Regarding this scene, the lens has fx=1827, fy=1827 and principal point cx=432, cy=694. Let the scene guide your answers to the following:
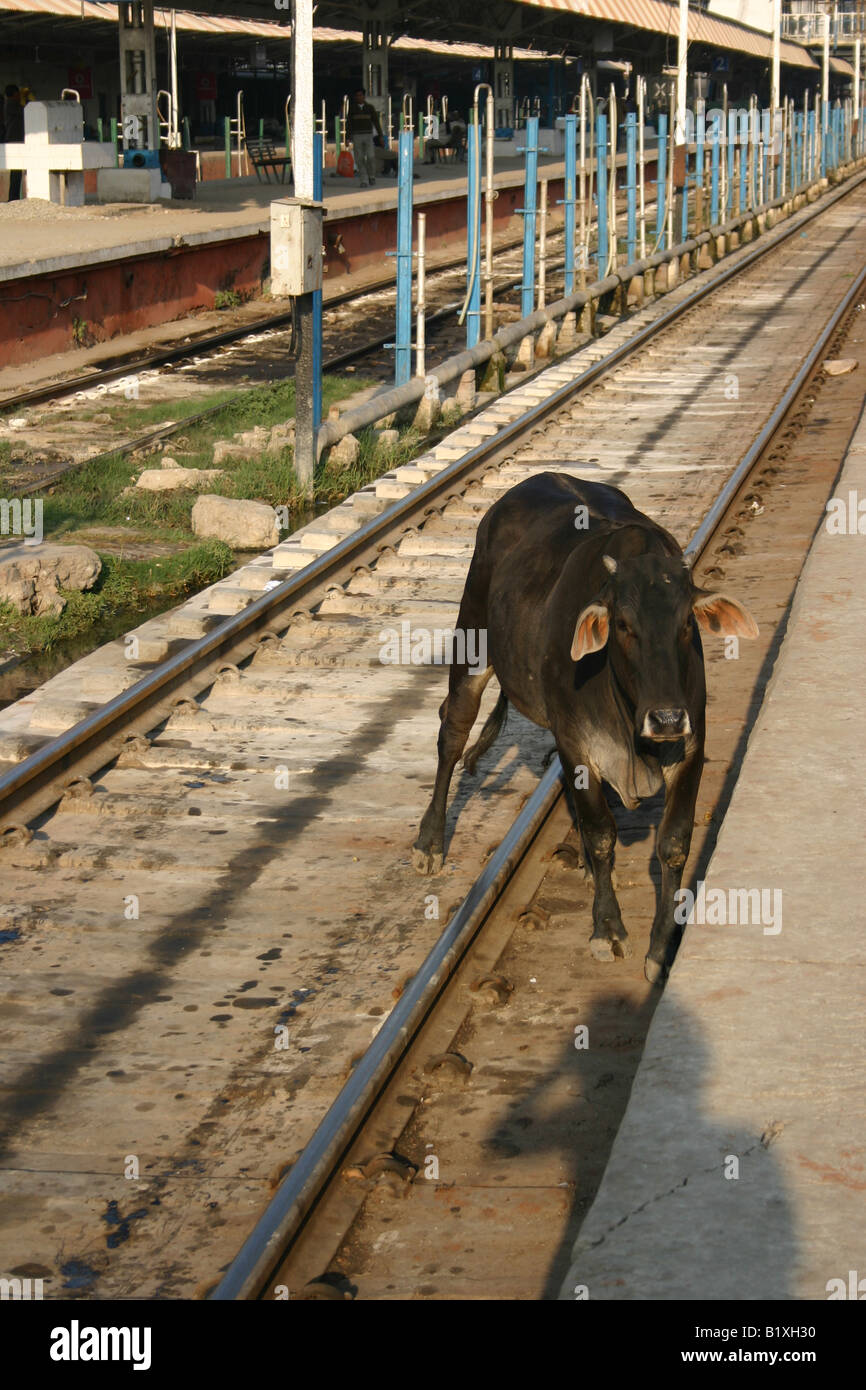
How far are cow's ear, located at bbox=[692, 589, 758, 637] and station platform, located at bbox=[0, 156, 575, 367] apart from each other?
1711cm

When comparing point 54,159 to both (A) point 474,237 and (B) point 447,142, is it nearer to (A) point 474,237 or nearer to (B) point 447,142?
(A) point 474,237

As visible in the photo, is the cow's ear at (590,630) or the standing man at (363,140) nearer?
the cow's ear at (590,630)

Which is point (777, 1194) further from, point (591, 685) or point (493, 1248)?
point (591, 685)

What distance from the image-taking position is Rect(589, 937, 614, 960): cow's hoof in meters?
6.29

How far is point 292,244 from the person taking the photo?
15.0 m

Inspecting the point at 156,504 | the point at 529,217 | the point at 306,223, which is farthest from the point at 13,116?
the point at 156,504

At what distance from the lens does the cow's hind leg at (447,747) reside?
711 centimetres

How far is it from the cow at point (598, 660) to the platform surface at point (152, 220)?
1582 cm

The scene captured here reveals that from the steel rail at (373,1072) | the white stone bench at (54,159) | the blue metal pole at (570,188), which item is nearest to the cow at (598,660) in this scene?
the steel rail at (373,1072)

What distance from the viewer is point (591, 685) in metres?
Answer: 6.11

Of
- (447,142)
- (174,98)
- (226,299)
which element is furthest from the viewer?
(447,142)

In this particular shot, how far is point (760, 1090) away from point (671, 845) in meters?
1.48

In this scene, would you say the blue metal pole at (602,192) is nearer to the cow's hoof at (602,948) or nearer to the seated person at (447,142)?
the cow's hoof at (602,948)

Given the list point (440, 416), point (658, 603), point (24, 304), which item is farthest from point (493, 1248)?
point (24, 304)
